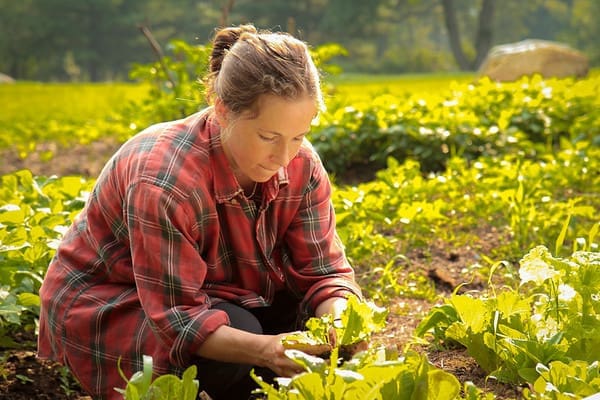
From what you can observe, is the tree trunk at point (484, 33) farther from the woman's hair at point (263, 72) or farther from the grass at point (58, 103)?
the woman's hair at point (263, 72)

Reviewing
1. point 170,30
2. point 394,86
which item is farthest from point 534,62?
point 170,30

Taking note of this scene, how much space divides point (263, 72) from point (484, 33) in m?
29.4

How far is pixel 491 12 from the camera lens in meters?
31.0

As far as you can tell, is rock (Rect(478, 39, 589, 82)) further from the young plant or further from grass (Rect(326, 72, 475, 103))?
the young plant

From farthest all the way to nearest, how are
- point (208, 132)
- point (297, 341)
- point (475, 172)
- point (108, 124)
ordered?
point (108, 124), point (475, 172), point (208, 132), point (297, 341)

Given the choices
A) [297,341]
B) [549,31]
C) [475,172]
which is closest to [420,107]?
[475,172]

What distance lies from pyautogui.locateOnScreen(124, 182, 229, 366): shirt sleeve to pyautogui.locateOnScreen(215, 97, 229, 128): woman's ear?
219 mm

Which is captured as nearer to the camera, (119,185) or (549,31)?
(119,185)

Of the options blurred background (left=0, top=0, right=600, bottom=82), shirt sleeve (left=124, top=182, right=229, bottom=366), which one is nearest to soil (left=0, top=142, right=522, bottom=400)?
shirt sleeve (left=124, top=182, right=229, bottom=366)

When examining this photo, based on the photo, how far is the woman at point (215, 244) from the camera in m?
2.09

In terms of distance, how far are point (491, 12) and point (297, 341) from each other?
100 ft

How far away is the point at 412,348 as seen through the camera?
103 inches

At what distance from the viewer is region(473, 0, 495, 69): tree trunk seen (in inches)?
1180

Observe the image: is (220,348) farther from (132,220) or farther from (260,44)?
(260,44)
